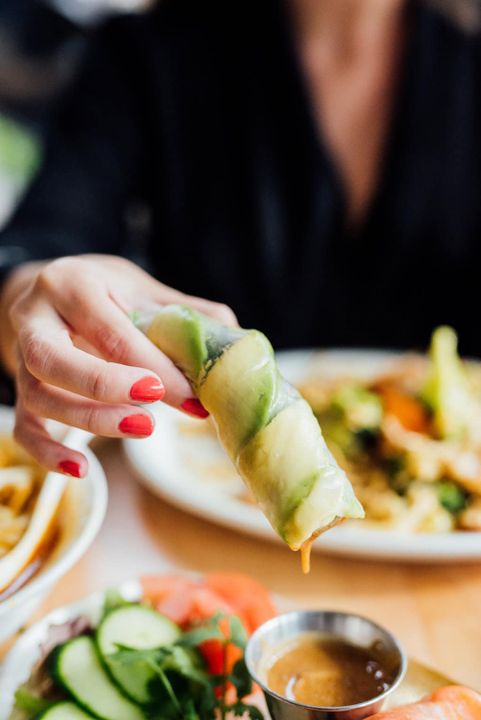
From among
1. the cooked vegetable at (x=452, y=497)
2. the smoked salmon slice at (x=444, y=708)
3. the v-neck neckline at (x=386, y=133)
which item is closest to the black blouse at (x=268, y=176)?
the v-neck neckline at (x=386, y=133)

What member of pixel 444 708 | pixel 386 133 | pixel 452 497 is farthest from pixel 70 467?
pixel 386 133

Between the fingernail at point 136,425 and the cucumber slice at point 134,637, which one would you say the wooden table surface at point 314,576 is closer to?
the cucumber slice at point 134,637

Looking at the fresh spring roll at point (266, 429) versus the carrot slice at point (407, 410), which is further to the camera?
the carrot slice at point (407, 410)

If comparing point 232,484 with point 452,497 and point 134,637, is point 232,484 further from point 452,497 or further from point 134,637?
point 134,637

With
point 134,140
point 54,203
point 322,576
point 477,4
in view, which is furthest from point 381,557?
point 477,4

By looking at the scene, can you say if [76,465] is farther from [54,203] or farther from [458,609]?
[54,203]

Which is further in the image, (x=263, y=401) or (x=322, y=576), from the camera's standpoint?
(x=322, y=576)

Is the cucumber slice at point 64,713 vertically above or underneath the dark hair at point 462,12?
underneath
